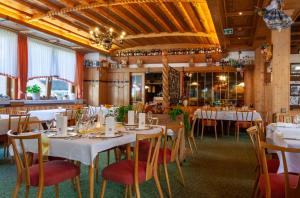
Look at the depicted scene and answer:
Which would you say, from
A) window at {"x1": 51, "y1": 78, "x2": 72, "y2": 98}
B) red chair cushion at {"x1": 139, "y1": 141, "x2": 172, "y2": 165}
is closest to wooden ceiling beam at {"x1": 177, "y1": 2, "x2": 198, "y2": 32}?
red chair cushion at {"x1": 139, "y1": 141, "x2": 172, "y2": 165}

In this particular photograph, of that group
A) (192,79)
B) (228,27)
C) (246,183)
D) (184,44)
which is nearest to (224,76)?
(192,79)

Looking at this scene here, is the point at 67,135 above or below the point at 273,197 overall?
above

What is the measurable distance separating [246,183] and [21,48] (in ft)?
24.2

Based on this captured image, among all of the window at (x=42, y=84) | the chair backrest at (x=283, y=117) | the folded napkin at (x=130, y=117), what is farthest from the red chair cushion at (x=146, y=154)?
the window at (x=42, y=84)

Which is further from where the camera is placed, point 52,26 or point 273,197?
point 52,26

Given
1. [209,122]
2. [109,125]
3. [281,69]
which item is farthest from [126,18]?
[109,125]

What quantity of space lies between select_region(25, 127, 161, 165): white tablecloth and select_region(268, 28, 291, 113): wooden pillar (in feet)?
14.7

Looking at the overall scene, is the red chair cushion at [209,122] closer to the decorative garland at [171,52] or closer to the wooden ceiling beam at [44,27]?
the decorative garland at [171,52]

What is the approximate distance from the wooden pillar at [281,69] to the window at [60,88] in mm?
7506

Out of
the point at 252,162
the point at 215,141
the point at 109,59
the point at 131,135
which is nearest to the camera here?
the point at 131,135

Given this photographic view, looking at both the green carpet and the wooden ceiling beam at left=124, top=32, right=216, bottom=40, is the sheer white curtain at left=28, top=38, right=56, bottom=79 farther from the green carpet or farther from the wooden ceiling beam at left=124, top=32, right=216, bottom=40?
the green carpet

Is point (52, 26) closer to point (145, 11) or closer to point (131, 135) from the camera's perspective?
point (145, 11)

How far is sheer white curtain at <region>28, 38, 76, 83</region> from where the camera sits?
846 centimetres

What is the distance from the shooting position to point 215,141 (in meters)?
7.10
